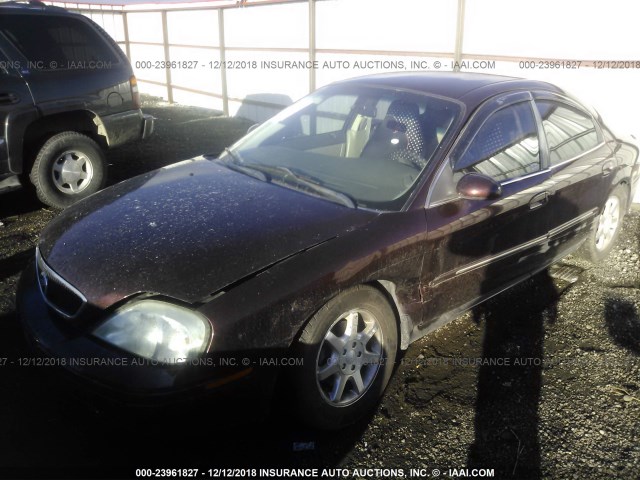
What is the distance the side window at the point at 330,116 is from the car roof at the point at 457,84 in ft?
0.61

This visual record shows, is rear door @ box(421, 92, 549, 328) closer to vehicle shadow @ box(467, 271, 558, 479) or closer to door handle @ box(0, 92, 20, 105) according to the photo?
vehicle shadow @ box(467, 271, 558, 479)

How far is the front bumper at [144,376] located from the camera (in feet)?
6.64

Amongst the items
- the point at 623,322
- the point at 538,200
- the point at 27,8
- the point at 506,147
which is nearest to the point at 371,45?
the point at 27,8

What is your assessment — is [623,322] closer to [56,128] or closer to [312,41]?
[56,128]

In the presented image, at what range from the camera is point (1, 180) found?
4.99 m

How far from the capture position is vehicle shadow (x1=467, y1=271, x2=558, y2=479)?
2.48m

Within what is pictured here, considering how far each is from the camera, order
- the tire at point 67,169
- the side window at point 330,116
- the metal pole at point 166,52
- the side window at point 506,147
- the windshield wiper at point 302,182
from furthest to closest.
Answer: the metal pole at point 166,52 → the tire at point 67,169 → the side window at point 330,116 → the side window at point 506,147 → the windshield wiper at point 302,182

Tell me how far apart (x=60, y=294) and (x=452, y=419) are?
2018 mm

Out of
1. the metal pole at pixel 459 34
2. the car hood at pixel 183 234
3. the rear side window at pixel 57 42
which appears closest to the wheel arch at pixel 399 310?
the car hood at pixel 183 234

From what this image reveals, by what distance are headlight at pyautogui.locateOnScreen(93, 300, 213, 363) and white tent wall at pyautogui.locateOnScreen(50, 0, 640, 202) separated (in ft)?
13.8

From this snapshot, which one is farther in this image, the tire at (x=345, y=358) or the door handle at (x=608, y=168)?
the door handle at (x=608, y=168)

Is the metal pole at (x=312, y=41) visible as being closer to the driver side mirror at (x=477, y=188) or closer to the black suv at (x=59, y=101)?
the black suv at (x=59, y=101)

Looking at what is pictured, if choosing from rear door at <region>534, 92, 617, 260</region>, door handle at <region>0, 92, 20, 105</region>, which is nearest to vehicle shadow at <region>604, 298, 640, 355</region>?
rear door at <region>534, 92, 617, 260</region>

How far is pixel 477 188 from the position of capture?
9.17 ft
